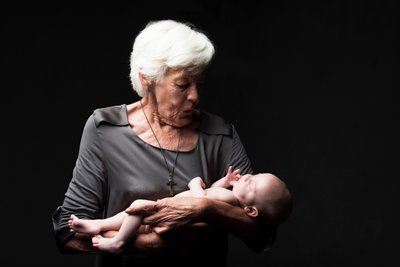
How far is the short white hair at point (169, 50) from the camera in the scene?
3.15m

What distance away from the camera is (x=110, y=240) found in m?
3.00

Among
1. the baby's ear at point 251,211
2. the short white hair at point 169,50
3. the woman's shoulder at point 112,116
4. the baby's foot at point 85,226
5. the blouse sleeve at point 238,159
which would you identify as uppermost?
the short white hair at point 169,50

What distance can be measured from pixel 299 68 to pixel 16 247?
6.45 ft

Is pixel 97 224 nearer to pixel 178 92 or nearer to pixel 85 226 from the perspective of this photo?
pixel 85 226

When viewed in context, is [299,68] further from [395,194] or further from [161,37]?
[161,37]

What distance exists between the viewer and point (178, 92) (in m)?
3.19

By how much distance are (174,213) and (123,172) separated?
1.10 ft

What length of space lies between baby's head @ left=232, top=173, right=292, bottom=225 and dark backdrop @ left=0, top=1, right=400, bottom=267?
180cm

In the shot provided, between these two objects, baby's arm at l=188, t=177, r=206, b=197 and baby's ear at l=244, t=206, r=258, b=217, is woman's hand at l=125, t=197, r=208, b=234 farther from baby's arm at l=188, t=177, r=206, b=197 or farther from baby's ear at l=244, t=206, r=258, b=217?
baby's ear at l=244, t=206, r=258, b=217

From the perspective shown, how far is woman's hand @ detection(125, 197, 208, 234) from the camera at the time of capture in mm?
3014

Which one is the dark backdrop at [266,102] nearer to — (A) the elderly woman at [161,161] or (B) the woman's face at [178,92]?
(A) the elderly woman at [161,161]

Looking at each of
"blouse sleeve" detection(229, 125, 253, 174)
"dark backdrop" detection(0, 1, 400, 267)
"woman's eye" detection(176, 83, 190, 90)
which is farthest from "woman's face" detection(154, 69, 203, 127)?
"dark backdrop" detection(0, 1, 400, 267)

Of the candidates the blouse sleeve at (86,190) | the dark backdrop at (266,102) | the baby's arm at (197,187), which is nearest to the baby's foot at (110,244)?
the blouse sleeve at (86,190)

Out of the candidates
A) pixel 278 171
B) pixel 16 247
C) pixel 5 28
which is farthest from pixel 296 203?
pixel 5 28
